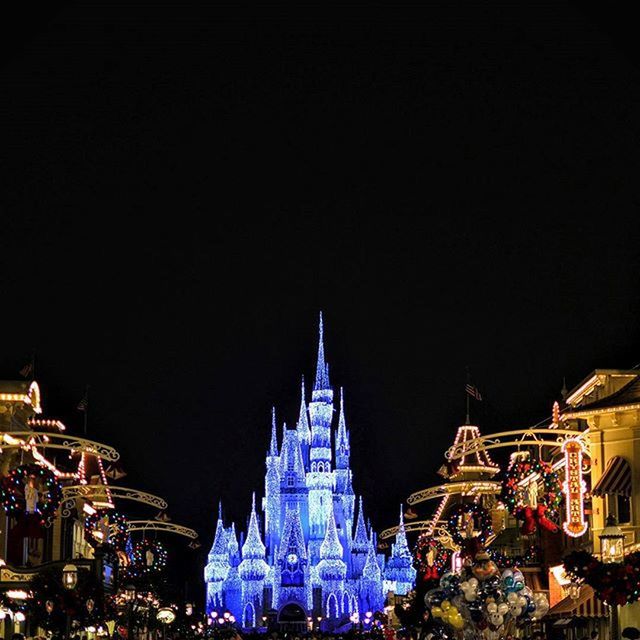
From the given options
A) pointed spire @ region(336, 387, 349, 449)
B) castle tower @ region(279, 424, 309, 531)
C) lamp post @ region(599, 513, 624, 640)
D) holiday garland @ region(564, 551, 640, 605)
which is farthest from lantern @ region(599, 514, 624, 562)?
pointed spire @ region(336, 387, 349, 449)

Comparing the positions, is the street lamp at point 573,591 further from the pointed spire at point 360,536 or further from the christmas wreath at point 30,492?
the pointed spire at point 360,536

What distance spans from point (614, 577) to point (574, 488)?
35.9ft

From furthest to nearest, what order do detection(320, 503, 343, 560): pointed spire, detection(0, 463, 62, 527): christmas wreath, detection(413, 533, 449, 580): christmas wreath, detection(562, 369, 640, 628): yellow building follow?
detection(320, 503, 343, 560): pointed spire → detection(413, 533, 449, 580): christmas wreath → detection(562, 369, 640, 628): yellow building → detection(0, 463, 62, 527): christmas wreath

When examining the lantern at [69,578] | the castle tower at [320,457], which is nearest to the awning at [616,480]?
the lantern at [69,578]

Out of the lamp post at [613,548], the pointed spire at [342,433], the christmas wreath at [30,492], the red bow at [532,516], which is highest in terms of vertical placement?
the pointed spire at [342,433]

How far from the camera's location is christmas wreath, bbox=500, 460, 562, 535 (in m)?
35.6

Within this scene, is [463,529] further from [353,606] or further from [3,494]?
[353,606]

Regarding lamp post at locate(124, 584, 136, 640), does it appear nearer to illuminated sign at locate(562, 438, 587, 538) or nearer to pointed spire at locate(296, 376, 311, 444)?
illuminated sign at locate(562, 438, 587, 538)

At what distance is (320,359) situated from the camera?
596ft

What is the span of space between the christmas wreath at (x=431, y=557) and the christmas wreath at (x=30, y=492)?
2407cm

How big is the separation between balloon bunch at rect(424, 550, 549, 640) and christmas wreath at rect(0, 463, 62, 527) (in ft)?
40.1

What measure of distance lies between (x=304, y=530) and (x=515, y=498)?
126725 millimetres

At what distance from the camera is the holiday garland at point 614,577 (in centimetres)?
2503

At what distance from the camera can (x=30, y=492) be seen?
1313 inches
